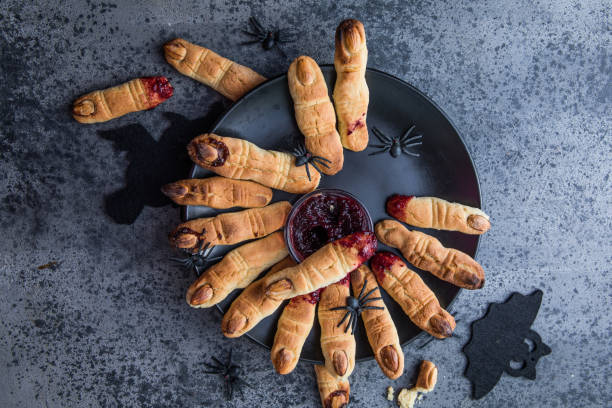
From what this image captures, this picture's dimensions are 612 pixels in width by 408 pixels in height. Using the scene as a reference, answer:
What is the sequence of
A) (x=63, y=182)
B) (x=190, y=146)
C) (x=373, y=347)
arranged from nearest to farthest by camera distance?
(x=190, y=146), (x=373, y=347), (x=63, y=182)

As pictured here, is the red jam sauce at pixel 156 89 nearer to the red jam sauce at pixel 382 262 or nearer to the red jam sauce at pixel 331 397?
the red jam sauce at pixel 382 262

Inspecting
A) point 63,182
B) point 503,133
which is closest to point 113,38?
point 63,182

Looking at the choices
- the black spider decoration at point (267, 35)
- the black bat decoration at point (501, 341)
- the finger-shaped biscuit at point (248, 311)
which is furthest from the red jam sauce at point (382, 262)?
the black spider decoration at point (267, 35)

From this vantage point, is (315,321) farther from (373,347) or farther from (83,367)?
(83,367)

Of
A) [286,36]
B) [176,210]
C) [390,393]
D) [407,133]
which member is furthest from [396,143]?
[390,393]

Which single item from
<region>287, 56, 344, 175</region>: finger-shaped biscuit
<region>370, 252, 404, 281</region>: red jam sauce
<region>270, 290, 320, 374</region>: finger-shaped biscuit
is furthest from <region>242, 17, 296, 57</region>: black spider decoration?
<region>270, 290, 320, 374</region>: finger-shaped biscuit

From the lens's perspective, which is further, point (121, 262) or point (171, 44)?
point (121, 262)

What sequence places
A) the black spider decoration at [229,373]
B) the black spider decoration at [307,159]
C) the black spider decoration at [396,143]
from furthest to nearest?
the black spider decoration at [229,373] → the black spider decoration at [396,143] → the black spider decoration at [307,159]

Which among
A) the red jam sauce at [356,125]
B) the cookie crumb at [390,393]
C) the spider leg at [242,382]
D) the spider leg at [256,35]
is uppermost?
the spider leg at [256,35]
